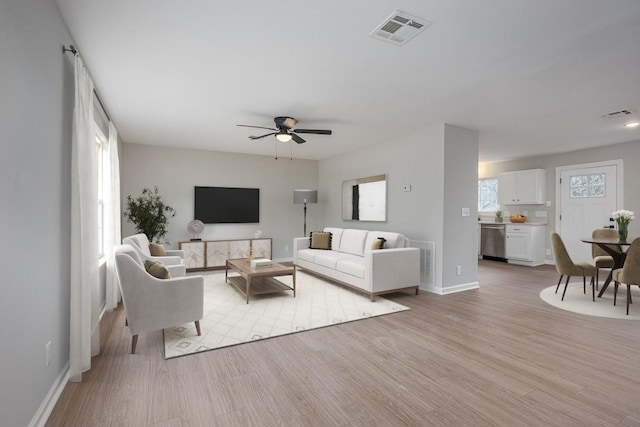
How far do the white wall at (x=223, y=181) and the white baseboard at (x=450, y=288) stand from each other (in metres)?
3.81

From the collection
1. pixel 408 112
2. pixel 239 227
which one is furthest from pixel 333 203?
pixel 408 112

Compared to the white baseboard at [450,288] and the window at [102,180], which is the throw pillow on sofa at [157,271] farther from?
the white baseboard at [450,288]

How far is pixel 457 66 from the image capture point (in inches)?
113

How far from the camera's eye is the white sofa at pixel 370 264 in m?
4.31

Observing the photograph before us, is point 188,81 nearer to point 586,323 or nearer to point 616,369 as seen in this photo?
point 616,369

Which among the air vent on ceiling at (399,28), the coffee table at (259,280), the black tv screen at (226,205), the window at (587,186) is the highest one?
the air vent on ceiling at (399,28)

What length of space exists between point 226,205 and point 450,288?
16.0ft

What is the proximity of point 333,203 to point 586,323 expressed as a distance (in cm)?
513

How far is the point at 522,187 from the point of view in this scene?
24.6 ft

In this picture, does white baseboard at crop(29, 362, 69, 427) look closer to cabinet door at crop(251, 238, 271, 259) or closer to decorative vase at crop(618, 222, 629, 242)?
cabinet door at crop(251, 238, 271, 259)

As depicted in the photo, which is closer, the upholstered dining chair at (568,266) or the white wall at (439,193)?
the upholstered dining chair at (568,266)

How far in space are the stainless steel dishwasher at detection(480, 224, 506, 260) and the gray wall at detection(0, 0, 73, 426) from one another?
27.0ft

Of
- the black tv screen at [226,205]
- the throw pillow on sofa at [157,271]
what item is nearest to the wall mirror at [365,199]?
the black tv screen at [226,205]

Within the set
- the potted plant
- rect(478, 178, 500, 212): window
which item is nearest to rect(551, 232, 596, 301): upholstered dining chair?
rect(478, 178, 500, 212): window
